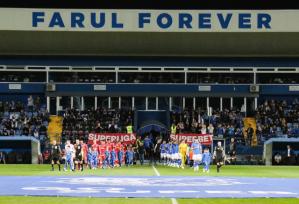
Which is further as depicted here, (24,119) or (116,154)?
(24,119)

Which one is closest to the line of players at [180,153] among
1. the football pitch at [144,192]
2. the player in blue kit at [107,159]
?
the player in blue kit at [107,159]

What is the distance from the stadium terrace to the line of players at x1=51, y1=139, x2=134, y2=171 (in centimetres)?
1226

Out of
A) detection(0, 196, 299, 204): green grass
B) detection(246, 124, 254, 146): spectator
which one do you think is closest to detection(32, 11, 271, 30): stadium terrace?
detection(246, 124, 254, 146): spectator

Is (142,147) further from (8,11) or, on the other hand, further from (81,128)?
(8,11)

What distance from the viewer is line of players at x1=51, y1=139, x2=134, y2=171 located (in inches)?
1364

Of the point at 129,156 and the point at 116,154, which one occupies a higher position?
the point at 116,154

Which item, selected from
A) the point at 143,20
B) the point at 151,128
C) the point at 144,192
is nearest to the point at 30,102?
the point at 151,128

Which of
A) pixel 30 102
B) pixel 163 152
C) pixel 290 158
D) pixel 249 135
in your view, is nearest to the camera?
pixel 163 152

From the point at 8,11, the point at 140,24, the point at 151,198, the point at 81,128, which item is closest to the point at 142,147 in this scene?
the point at 81,128

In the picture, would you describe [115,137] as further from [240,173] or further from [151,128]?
[240,173]

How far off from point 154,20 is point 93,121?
9.01m

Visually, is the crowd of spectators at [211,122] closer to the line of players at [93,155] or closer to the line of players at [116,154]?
the line of players at [116,154]

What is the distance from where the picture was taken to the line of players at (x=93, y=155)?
34.7 metres

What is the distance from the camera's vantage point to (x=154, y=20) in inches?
2042
